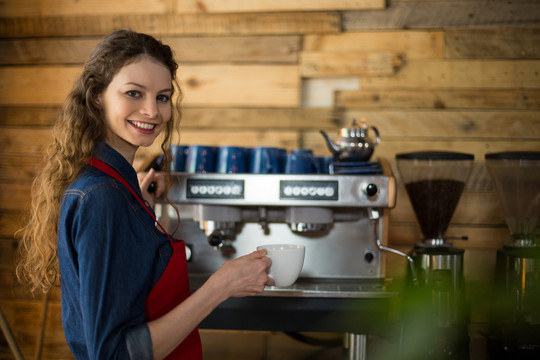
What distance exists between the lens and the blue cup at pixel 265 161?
167cm

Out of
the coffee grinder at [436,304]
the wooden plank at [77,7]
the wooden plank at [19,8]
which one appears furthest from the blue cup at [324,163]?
the wooden plank at [19,8]

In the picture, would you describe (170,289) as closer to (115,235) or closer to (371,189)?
(115,235)

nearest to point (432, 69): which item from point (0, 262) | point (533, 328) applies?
point (533, 328)

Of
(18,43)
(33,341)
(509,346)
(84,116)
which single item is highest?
(18,43)

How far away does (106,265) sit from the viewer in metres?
0.86

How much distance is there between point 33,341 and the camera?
2.17 metres

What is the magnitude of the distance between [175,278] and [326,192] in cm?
63

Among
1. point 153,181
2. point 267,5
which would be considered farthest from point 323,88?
point 153,181

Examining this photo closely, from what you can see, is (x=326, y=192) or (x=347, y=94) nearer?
(x=326, y=192)

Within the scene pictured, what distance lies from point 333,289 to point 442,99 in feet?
3.22

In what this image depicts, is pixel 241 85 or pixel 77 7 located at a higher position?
pixel 77 7

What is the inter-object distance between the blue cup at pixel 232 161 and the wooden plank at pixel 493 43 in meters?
0.96

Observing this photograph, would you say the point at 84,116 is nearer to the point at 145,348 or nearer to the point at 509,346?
the point at 145,348

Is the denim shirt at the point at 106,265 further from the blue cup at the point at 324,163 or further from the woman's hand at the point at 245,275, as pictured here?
the blue cup at the point at 324,163
